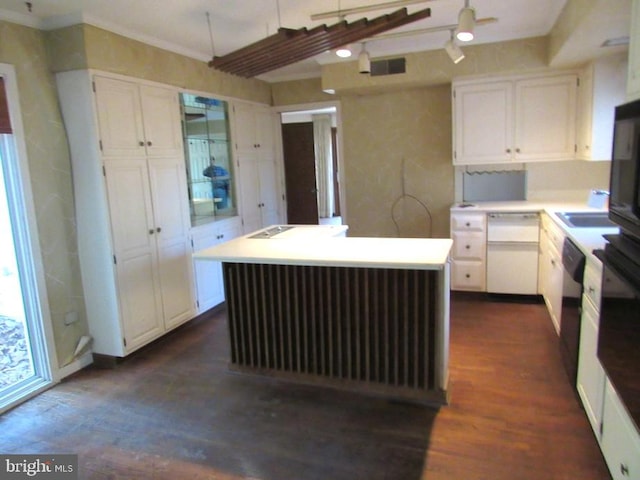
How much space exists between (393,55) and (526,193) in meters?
1.90

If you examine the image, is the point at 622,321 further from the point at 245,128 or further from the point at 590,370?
the point at 245,128

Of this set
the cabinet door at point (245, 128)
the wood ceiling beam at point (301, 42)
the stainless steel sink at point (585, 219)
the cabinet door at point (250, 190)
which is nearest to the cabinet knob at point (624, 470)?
the stainless steel sink at point (585, 219)

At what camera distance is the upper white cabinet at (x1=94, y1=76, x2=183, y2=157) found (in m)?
3.13

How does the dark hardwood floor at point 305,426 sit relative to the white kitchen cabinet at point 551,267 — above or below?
below

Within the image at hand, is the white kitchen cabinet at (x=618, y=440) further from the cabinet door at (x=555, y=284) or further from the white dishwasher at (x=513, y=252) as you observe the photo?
the white dishwasher at (x=513, y=252)

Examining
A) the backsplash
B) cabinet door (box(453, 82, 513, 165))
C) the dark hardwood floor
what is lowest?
the dark hardwood floor

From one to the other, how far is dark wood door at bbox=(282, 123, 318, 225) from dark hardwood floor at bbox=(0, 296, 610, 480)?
150 inches

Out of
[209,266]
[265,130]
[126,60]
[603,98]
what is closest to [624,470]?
[603,98]

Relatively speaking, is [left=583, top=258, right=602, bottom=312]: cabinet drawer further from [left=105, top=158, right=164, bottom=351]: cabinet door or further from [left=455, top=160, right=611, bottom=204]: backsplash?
[left=105, top=158, right=164, bottom=351]: cabinet door

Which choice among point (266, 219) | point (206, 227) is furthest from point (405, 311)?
point (266, 219)

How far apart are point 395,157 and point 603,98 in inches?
77.5

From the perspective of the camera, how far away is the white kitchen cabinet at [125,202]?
3098 millimetres

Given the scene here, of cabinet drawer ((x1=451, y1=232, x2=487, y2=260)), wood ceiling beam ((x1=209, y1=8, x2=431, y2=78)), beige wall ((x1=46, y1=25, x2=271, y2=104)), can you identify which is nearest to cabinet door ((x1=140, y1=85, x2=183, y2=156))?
beige wall ((x1=46, y1=25, x2=271, y2=104))
